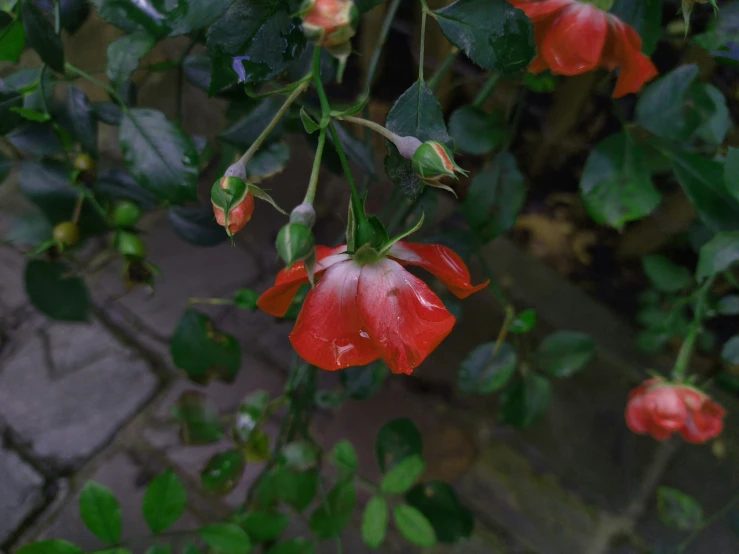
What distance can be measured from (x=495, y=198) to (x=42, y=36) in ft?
1.68

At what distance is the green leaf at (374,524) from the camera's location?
2.22ft

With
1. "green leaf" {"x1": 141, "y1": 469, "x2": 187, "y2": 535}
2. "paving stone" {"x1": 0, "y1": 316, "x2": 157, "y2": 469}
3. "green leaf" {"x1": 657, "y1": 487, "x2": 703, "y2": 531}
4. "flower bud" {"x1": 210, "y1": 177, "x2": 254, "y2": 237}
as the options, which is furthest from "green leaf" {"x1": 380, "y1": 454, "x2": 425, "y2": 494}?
"paving stone" {"x1": 0, "y1": 316, "x2": 157, "y2": 469}

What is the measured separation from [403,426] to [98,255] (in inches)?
34.9

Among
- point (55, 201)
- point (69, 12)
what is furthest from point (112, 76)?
point (55, 201)

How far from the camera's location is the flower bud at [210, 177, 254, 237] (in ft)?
1.10

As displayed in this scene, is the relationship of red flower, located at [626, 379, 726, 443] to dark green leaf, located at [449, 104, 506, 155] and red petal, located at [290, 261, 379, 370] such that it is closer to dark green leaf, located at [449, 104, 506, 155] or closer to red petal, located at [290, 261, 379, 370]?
dark green leaf, located at [449, 104, 506, 155]

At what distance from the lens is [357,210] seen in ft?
1.10

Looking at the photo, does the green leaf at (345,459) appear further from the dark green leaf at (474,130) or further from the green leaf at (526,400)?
the dark green leaf at (474,130)

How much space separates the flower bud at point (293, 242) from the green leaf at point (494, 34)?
0.74 ft

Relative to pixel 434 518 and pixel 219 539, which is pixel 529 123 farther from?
pixel 219 539

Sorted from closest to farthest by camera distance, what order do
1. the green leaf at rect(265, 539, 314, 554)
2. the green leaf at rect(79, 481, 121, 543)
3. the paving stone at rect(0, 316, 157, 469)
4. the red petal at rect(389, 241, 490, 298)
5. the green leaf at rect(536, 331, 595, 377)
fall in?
1. the red petal at rect(389, 241, 490, 298)
2. the green leaf at rect(79, 481, 121, 543)
3. the green leaf at rect(265, 539, 314, 554)
4. the green leaf at rect(536, 331, 595, 377)
5. the paving stone at rect(0, 316, 157, 469)

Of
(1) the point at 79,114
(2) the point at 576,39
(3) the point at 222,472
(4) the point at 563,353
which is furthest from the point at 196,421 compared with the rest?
(2) the point at 576,39

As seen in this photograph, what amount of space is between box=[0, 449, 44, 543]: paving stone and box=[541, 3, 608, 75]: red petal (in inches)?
46.9

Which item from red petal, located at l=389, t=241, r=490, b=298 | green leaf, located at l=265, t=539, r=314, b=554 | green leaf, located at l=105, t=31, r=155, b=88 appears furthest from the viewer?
green leaf, located at l=265, t=539, r=314, b=554
